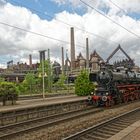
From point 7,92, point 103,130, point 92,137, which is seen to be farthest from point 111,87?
point 92,137

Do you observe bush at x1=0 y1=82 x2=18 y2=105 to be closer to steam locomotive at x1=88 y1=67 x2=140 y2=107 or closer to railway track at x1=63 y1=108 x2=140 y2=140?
steam locomotive at x1=88 y1=67 x2=140 y2=107

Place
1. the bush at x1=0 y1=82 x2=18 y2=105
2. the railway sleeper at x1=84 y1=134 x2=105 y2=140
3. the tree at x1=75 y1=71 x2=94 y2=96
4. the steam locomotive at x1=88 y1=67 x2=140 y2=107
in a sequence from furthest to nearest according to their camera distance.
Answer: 1. the tree at x1=75 y1=71 x2=94 y2=96
2. the bush at x1=0 y1=82 x2=18 y2=105
3. the steam locomotive at x1=88 y1=67 x2=140 y2=107
4. the railway sleeper at x1=84 y1=134 x2=105 y2=140

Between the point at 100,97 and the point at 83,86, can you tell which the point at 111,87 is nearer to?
the point at 100,97

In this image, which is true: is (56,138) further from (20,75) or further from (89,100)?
(20,75)

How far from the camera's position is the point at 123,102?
31.5m

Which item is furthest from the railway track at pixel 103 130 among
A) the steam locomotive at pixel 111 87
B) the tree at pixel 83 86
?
the tree at pixel 83 86

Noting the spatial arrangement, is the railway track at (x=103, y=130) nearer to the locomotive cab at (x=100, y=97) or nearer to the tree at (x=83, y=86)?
the locomotive cab at (x=100, y=97)

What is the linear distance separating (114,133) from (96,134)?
0.90m

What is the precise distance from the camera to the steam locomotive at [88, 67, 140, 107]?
2819 cm

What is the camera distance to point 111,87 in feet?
95.0

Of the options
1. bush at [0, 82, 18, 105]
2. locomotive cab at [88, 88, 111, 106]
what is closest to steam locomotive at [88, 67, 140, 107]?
locomotive cab at [88, 88, 111, 106]

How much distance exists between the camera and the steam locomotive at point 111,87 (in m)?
28.2

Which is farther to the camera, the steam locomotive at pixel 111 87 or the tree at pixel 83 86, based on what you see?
the tree at pixel 83 86

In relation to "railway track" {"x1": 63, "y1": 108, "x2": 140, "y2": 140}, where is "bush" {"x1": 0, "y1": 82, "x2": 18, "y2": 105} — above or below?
above
